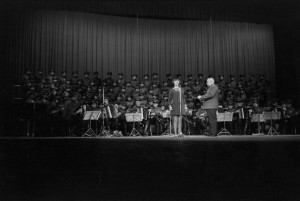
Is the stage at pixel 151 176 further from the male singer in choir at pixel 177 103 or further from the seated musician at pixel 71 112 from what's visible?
the seated musician at pixel 71 112

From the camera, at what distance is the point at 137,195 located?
2152mm

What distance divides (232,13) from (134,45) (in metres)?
4.69

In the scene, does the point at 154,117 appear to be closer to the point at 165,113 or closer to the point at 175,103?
the point at 165,113

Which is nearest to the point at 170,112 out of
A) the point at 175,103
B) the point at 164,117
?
the point at 175,103

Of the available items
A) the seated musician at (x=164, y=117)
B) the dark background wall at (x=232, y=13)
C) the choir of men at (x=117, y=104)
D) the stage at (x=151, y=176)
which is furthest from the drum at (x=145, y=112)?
the stage at (x=151, y=176)

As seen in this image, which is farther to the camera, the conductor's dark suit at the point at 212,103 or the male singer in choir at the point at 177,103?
the male singer in choir at the point at 177,103

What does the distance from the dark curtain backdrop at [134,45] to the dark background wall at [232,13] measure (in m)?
0.49

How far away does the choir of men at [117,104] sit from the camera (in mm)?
9797

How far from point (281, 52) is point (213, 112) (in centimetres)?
813

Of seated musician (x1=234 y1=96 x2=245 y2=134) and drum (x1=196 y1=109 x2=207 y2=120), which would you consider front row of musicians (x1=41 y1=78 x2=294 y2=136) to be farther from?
seated musician (x1=234 y1=96 x2=245 y2=134)

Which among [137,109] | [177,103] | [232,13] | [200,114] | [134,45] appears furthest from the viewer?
[134,45]

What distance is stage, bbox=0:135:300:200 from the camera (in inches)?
86.5

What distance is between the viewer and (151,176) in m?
2.51

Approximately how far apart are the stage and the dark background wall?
10081 mm
